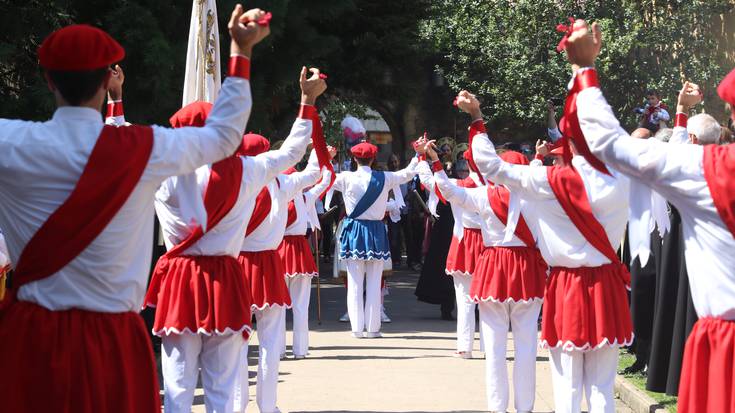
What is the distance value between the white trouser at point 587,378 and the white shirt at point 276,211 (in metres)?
2.50

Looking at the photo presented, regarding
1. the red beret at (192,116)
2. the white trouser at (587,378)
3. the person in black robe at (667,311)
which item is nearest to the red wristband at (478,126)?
the white trouser at (587,378)

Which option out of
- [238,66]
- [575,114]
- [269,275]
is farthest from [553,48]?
[238,66]

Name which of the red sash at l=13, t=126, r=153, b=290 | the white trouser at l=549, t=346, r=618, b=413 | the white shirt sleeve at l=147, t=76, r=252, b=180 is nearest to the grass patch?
the white trouser at l=549, t=346, r=618, b=413

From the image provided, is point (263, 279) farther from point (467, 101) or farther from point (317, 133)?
point (467, 101)

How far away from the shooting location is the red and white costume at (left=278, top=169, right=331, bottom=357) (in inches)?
446

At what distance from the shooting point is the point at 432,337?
1348cm

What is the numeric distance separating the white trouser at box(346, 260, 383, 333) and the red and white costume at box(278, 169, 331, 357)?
1.74 metres

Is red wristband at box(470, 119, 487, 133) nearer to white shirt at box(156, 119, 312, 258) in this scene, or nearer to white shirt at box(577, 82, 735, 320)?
white shirt at box(156, 119, 312, 258)

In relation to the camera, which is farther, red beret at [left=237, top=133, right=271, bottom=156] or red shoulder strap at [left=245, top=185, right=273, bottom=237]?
red shoulder strap at [left=245, top=185, right=273, bottom=237]

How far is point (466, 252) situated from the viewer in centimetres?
1165

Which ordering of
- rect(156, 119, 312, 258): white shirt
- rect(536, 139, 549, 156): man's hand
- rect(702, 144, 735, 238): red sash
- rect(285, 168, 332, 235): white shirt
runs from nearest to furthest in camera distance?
1. rect(702, 144, 735, 238): red sash
2. rect(156, 119, 312, 258): white shirt
3. rect(536, 139, 549, 156): man's hand
4. rect(285, 168, 332, 235): white shirt

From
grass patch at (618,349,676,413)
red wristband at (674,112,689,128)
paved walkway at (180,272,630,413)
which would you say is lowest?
paved walkway at (180,272,630,413)

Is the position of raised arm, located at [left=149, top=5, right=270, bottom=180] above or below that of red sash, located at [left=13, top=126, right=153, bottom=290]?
above

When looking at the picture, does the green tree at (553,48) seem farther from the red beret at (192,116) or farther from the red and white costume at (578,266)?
the red beret at (192,116)
